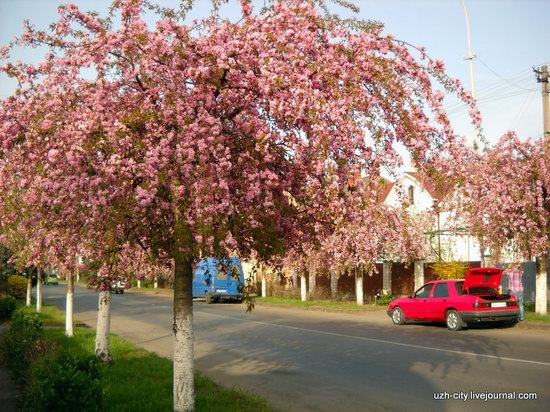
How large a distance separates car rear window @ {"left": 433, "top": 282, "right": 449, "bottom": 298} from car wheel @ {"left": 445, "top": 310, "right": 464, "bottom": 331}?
0.59 meters

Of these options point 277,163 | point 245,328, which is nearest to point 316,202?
point 277,163

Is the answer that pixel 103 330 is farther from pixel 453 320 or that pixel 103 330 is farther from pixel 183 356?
pixel 453 320

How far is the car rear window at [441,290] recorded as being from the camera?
1945 centimetres

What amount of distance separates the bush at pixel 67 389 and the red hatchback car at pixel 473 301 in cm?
1416

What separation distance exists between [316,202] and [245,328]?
49.8 ft

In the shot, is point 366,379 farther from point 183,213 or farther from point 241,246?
point 183,213

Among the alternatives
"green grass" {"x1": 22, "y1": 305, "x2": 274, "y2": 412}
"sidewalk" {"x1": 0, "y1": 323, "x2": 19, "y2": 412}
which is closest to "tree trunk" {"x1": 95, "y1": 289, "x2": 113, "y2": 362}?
"green grass" {"x1": 22, "y1": 305, "x2": 274, "y2": 412}

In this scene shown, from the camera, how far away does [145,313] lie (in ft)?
95.6

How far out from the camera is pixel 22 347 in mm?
10461

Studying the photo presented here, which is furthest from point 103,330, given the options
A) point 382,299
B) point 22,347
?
point 382,299

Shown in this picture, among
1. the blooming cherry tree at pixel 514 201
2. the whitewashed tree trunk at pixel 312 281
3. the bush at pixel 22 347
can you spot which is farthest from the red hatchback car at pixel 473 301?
the whitewashed tree trunk at pixel 312 281

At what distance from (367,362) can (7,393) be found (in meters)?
7.13

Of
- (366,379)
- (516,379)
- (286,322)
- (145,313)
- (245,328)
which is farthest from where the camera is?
(145,313)

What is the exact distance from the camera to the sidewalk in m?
8.38
